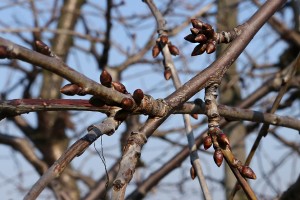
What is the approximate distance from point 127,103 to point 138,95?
0.10 ft

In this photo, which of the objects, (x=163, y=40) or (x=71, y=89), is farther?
(x=163, y=40)

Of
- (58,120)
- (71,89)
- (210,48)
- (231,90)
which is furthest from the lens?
(58,120)

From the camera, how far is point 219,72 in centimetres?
121

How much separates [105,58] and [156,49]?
2.33 metres

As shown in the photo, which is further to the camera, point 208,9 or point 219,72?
point 208,9

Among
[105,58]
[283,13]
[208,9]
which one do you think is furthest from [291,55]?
[105,58]

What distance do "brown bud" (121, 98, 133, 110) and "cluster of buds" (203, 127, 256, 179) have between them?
150mm

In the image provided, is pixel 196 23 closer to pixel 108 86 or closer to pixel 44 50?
pixel 108 86

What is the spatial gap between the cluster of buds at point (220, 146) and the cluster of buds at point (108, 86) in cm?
14

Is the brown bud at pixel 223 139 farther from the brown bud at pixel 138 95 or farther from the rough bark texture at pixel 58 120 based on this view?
the rough bark texture at pixel 58 120

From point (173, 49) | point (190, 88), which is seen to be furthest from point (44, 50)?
point (173, 49)

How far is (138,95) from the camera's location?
3.47 ft

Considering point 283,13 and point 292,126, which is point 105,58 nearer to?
point 283,13

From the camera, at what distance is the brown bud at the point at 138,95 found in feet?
3.46
